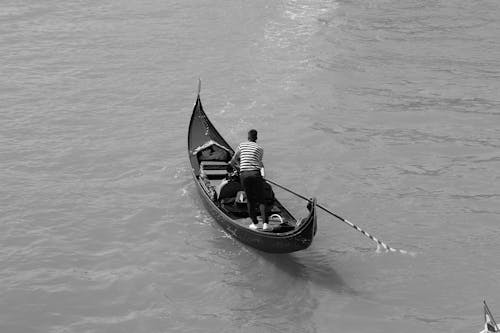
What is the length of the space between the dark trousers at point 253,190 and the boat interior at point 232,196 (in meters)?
0.20

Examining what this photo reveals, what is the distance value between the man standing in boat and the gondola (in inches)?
8.9

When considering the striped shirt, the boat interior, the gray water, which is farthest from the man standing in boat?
the gray water

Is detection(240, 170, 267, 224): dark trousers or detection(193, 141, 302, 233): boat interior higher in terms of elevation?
detection(240, 170, 267, 224): dark trousers

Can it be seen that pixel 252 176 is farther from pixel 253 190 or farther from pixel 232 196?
pixel 232 196

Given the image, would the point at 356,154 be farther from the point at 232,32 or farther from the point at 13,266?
the point at 232,32

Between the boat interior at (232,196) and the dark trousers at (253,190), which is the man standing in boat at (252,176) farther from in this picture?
the boat interior at (232,196)

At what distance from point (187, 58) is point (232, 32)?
8.36ft

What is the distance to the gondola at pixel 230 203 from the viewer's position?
8242 millimetres

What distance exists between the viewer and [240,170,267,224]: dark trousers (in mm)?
8734

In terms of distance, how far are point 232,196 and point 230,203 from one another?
109mm

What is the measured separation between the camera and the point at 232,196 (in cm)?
966

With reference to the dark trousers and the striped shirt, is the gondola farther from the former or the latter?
the striped shirt

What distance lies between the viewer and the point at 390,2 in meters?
21.9

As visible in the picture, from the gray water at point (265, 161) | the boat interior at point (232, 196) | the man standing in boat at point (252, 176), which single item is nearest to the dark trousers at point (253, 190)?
the man standing in boat at point (252, 176)
